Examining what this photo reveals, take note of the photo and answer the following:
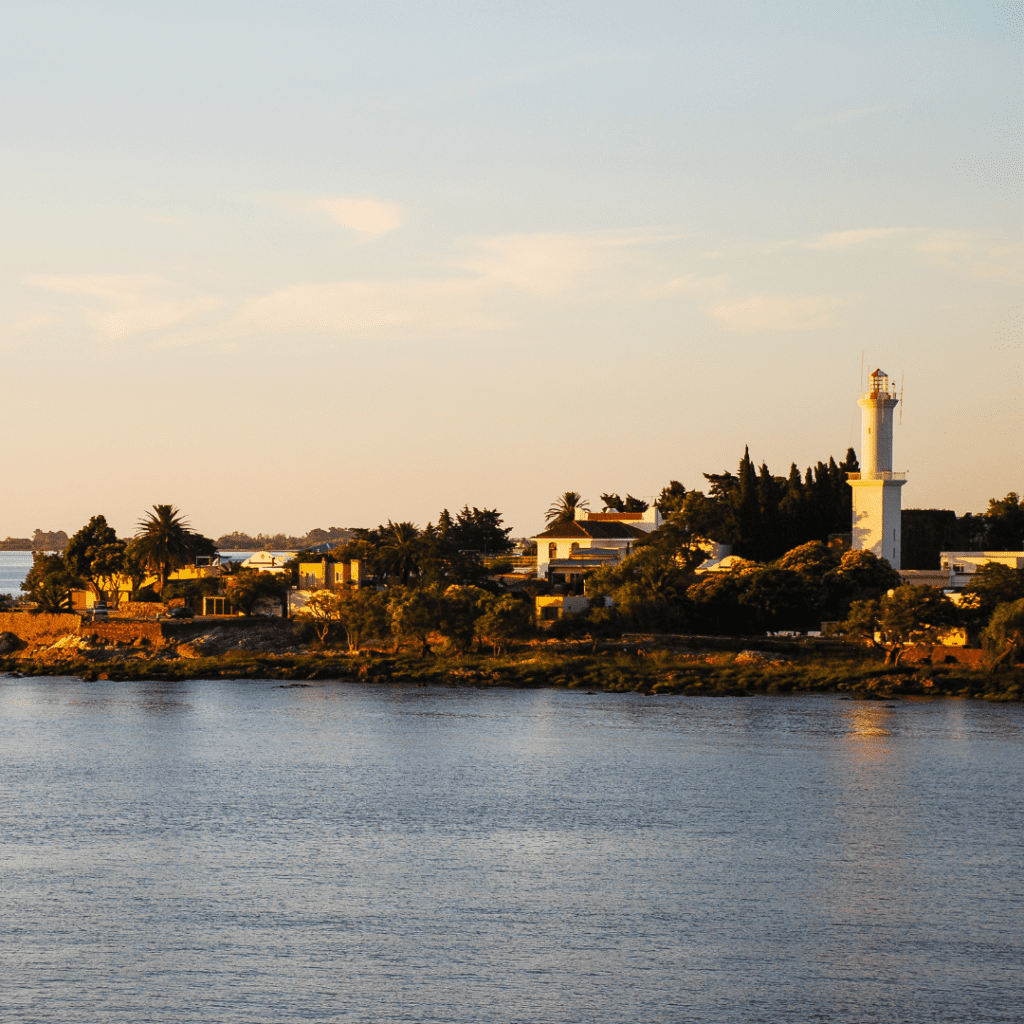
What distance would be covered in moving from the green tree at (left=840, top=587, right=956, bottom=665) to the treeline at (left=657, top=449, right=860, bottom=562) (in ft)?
50.0

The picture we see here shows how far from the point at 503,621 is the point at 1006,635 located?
66.1 ft

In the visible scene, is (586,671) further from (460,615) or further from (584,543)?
(584,543)

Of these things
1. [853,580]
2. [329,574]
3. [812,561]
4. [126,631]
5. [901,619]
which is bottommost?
[126,631]

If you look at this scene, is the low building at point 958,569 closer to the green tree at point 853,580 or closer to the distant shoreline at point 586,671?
the green tree at point 853,580

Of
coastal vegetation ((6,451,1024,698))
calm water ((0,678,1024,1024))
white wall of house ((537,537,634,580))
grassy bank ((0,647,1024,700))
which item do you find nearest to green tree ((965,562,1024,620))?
coastal vegetation ((6,451,1024,698))

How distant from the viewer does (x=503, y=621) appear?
5784 centimetres

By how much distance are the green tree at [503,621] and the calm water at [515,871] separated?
1510 cm

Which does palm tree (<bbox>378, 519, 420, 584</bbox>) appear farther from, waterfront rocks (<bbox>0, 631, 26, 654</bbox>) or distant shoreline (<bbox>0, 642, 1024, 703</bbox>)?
waterfront rocks (<bbox>0, 631, 26, 654</bbox>)

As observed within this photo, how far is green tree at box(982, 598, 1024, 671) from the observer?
4991 centimetres

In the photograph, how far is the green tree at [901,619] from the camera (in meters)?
51.7

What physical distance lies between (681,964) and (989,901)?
241 inches

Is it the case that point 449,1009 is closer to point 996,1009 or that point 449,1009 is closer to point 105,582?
point 996,1009

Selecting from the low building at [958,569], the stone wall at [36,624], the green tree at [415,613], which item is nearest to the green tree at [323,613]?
the green tree at [415,613]

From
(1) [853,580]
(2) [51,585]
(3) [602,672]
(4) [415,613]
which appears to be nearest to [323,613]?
(4) [415,613]
